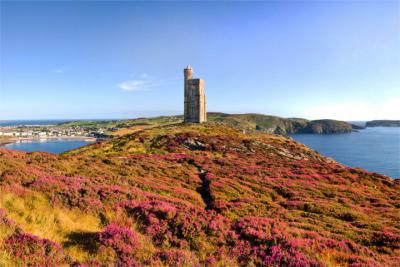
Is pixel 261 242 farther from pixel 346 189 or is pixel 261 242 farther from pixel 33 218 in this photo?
pixel 346 189

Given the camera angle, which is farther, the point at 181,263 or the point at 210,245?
the point at 210,245

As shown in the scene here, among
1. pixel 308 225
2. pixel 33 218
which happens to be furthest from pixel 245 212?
pixel 33 218

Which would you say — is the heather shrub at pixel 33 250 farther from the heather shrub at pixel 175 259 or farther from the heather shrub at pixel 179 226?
the heather shrub at pixel 179 226

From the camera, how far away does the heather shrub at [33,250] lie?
20.0 ft

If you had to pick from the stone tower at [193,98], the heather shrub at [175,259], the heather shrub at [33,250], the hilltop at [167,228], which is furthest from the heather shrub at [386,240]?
the stone tower at [193,98]

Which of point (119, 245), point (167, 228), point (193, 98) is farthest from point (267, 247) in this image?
point (193, 98)

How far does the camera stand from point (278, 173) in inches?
1128

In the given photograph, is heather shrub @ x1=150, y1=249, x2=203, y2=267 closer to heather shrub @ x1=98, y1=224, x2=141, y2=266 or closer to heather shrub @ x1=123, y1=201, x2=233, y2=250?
heather shrub @ x1=98, y1=224, x2=141, y2=266

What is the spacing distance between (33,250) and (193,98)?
80817 mm

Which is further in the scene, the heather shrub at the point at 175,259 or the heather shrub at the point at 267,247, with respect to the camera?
the heather shrub at the point at 267,247

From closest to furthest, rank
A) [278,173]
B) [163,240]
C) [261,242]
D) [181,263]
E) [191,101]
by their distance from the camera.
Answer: [181,263]
[163,240]
[261,242]
[278,173]
[191,101]

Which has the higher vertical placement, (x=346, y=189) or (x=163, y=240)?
(x=163, y=240)

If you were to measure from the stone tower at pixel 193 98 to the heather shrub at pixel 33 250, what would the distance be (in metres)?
79.4

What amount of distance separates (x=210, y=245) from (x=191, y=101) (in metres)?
79.1
